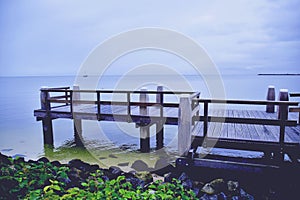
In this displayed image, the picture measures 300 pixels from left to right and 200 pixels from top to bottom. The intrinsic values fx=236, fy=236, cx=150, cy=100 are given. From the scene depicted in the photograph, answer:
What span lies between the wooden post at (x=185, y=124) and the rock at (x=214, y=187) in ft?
2.65

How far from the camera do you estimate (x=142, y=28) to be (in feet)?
32.6

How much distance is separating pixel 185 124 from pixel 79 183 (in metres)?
2.46

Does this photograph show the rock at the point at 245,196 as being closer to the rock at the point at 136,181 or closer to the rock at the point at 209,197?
the rock at the point at 209,197

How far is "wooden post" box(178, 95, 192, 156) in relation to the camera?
5.16 m

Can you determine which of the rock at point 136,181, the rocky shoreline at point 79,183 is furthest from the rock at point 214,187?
the rock at point 136,181

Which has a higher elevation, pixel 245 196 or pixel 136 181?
pixel 136 181

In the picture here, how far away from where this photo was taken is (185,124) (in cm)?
520

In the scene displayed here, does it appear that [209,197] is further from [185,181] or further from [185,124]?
[185,124]

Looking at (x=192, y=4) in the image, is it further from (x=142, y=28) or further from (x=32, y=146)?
(x=32, y=146)

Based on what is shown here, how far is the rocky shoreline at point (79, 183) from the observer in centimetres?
316

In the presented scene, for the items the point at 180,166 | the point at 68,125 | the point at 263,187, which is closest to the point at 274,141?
the point at 263,187

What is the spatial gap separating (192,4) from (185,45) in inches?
120

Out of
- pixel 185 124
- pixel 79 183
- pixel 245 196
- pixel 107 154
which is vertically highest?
pixel 185 124

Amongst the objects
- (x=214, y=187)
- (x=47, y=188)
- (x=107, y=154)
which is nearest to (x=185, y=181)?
(x=214, y=187)
